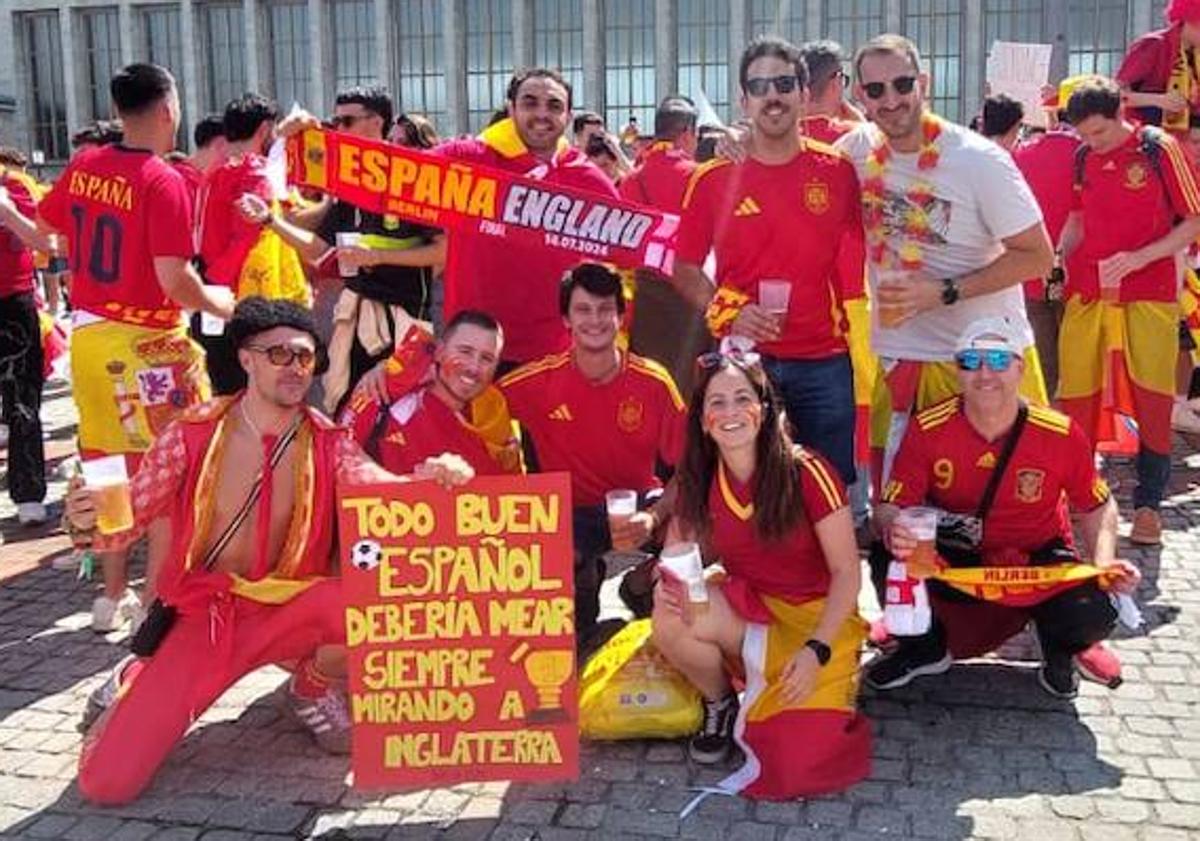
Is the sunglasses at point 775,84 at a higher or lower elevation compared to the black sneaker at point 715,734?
higher

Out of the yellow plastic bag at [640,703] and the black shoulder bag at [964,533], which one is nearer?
the yellow plastic bag at [640,703]

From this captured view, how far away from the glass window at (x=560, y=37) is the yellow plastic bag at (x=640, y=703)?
5065 cm

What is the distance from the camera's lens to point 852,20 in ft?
164

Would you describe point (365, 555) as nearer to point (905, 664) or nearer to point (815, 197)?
point (905, 664)

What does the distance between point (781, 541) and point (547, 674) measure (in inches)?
36.6

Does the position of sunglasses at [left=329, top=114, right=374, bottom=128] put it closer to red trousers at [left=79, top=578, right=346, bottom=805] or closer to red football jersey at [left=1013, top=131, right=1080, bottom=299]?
red trousers at [left=79, top=578, right=346, bottom=805]

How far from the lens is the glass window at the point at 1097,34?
47.3 metres

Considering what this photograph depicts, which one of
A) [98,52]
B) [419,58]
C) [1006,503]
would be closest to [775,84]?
[1006,503]

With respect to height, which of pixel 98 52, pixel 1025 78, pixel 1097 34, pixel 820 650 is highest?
pixel 98 52

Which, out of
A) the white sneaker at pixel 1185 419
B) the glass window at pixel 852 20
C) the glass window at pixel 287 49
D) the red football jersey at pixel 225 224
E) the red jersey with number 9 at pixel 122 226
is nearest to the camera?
the red jersey with number 9 at pixel 122 226

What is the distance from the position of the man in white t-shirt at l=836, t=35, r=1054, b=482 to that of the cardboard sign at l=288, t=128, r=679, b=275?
0.89 meters

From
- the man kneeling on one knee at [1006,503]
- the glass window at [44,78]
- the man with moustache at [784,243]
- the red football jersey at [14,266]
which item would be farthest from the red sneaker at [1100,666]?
the glass window at [44,78]

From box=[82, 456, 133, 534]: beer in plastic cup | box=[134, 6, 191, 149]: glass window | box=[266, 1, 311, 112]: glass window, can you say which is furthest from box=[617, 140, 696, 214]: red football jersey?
box=[134, 6, 191, 149]: glass window

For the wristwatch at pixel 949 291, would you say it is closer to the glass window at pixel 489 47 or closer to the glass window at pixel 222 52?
the glass window at pixel 489 47
